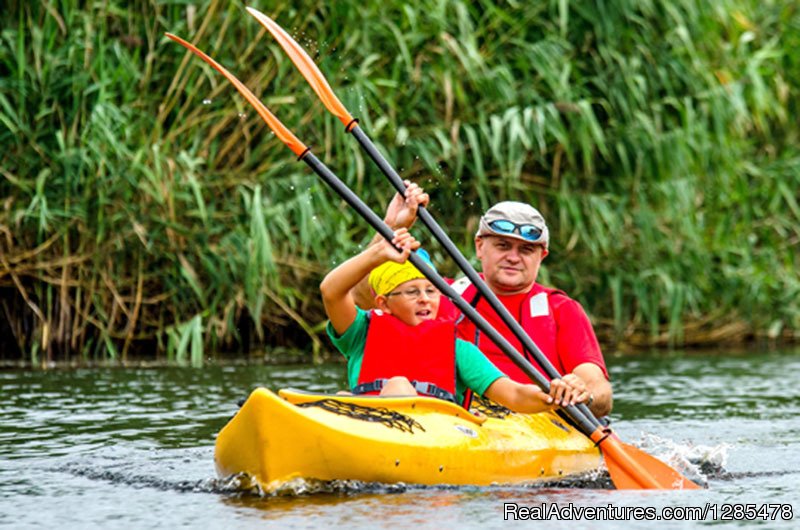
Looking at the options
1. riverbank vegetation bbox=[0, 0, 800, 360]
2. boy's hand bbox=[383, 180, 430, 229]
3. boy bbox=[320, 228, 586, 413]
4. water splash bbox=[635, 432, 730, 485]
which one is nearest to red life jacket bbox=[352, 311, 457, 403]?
boy bbox=[320, 228, 586, 413]

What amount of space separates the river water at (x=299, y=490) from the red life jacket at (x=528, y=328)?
1.88 feet

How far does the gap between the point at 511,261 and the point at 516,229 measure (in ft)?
0.46

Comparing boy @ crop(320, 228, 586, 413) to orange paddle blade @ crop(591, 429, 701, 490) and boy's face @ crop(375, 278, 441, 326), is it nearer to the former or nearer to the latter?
boy's face @ crop(375, 278, 441, 326)

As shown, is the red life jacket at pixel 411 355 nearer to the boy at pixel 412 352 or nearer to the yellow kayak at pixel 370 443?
the boy at pixel 412 352

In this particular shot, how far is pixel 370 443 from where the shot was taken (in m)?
5.22

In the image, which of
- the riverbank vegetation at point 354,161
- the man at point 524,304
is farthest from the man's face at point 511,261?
the riverbank vegetation at point 354,161

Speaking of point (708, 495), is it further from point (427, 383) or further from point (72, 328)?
point (72, 328)

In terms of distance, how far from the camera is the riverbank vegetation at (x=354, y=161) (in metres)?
9.20

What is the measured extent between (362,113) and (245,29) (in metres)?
0.95

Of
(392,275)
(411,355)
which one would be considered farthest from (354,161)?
(411,355)

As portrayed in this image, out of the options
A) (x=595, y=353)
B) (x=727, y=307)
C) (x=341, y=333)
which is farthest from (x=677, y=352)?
(x=341, y=333)

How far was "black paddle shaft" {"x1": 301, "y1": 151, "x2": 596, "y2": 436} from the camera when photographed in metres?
5.33

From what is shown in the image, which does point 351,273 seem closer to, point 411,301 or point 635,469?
point 411,301

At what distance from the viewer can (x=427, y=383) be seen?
18.6ft
